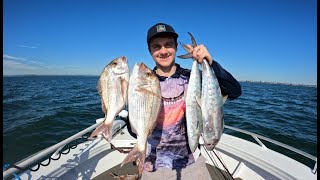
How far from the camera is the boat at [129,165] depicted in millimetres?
4234

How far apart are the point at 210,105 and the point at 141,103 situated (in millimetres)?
873

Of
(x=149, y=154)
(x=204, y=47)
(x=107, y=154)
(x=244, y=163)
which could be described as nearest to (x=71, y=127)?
(x=107, y=154)

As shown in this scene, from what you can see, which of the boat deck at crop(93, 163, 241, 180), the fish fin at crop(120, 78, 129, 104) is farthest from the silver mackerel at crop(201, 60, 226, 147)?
the boat deck at crop(93, 163, 241, 180)

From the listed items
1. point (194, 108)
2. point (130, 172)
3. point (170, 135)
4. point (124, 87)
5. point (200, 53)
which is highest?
point (200, 53)

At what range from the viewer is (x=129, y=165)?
19.2 feet

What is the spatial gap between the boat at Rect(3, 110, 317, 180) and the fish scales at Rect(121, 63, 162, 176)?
1780mm

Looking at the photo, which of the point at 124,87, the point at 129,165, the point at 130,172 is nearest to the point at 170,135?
the point at 124,87

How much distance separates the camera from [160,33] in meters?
2.67

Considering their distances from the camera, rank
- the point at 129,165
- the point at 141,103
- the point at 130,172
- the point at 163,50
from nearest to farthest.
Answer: the point at 141,103
the point at 163,50
the point at 130,172
the point at 129,165

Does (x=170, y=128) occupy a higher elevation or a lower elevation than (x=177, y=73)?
lower

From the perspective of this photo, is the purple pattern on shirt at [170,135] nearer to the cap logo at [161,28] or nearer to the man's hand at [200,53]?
the man's hand at [200,53]

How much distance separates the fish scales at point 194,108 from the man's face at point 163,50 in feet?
1.21

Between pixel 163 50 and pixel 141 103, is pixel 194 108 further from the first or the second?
pixel 163 50

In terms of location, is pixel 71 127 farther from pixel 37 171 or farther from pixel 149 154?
pixel 149 154
